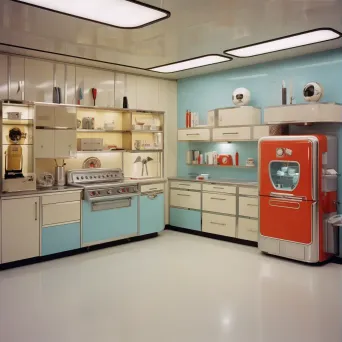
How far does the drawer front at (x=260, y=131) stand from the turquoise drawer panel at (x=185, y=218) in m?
1.65

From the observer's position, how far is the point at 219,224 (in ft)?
21.0

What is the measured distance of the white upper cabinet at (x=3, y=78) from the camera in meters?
5.39

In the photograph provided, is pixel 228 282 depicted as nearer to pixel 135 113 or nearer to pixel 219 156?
pixel 219 156

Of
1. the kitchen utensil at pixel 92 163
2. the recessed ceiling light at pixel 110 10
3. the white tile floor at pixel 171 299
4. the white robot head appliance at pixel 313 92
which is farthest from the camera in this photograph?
the kitchen utensil at pixel 92 163

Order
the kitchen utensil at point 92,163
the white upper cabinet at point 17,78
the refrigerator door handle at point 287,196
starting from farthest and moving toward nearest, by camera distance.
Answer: the kitchen utensil at point 92,163, the white upper cabinet at point 17,78, the refrigerator door handle at point 287,196

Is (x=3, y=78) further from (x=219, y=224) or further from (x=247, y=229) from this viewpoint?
(x=247, y=229)

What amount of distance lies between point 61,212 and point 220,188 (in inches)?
98.0

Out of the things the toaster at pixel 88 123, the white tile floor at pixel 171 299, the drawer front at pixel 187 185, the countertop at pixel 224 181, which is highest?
the toaster at pixel 88 123

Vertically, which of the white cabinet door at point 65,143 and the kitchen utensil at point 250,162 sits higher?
the white cabinet door at point 65,143

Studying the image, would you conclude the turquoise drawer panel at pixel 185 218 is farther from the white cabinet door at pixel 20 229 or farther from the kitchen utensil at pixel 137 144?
the white cabinet door at pixel 20 229

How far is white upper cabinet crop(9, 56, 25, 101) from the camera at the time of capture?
549cm

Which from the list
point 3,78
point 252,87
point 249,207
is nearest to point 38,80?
point 3,78

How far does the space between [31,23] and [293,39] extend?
9.98 feet

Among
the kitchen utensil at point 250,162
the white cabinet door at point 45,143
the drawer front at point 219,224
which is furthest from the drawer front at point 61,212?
the kitchen utensil at point 250,162
